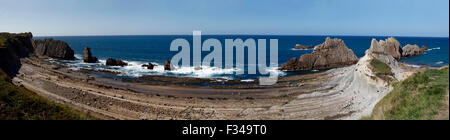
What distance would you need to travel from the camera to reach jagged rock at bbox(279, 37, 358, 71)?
57.0m

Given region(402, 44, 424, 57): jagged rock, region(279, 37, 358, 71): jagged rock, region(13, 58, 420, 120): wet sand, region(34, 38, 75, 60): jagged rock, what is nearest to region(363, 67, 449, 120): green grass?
region(13, 58, 420, 120): wet sand

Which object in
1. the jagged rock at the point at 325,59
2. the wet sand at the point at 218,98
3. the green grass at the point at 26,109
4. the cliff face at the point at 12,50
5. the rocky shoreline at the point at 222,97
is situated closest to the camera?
the green grass at the point at 26,109

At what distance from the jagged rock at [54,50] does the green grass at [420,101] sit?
87.2 metres

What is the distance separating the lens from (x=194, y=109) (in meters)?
26.5

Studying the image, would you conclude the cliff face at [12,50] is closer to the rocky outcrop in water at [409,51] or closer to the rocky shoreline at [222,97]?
the rocky shoreline at [222,97]

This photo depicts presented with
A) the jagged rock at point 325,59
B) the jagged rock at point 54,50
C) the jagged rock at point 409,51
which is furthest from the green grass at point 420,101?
the jagged rock at point 54,50

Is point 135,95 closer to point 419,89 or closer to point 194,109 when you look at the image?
point 194,109

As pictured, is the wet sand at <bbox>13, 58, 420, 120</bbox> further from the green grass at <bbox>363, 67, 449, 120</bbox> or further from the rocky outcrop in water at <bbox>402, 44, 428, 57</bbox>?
the rocky outcrop in water at <bbox>402, 44, 428, 57</bbox>

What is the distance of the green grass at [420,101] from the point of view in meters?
12.3

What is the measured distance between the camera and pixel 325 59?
196 feet

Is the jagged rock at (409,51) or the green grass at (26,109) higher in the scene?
the jagged rock at (409,51)

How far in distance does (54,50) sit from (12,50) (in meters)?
16.4

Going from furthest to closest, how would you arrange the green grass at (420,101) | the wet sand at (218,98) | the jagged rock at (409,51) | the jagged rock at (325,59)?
the jagged rock at (409,51)
the jagged rock at (325,59)
the wet sand at (218,98)
the green grass at (420,101)

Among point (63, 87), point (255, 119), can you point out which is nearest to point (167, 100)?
point (255, 119)
